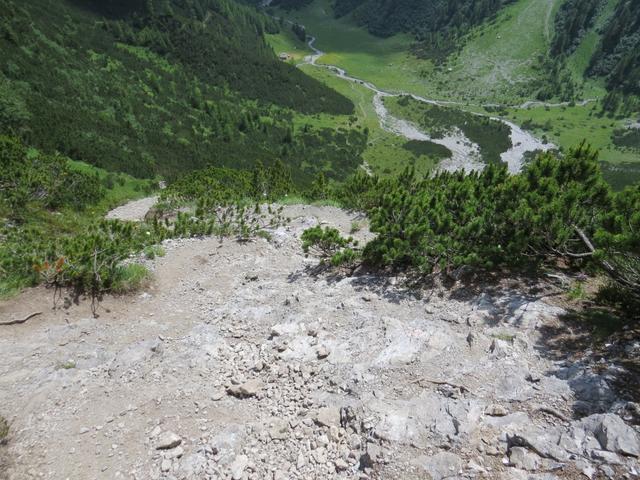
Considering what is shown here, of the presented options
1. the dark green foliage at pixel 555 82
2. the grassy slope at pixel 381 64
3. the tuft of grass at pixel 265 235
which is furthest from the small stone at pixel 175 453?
the dark green foliage at pixel 555 82

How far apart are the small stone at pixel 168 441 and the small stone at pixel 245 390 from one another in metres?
1.32

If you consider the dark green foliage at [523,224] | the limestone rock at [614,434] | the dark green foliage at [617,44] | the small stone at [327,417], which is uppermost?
the dark green foliage at [617,44]

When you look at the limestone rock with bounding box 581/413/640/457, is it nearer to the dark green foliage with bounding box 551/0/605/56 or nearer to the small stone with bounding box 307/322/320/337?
the small stone with bounding box 307/322/320/337

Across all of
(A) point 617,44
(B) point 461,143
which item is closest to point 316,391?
(B) point 461,143

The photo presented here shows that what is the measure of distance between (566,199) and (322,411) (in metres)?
6.92

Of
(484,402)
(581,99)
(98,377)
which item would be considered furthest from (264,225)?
(581,99)

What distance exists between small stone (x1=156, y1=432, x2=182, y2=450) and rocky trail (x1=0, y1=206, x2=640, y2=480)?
0.08ft

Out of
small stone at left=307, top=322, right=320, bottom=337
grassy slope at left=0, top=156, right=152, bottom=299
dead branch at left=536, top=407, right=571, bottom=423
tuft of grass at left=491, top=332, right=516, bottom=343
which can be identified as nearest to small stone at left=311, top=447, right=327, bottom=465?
small stone at left=307, top=322, right=320, bottom=337

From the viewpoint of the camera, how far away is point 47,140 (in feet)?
140

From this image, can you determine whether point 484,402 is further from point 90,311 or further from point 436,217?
point 90,311

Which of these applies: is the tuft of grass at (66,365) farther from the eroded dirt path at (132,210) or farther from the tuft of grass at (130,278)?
the eroded dirt path at (132,210)

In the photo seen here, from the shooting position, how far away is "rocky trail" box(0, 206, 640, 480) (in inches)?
216

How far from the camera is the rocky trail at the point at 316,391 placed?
548 centimetres

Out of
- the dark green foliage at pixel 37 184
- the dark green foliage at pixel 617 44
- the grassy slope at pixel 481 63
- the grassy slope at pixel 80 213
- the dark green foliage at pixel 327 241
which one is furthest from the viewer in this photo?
the grassy slope at pixel 481 63
